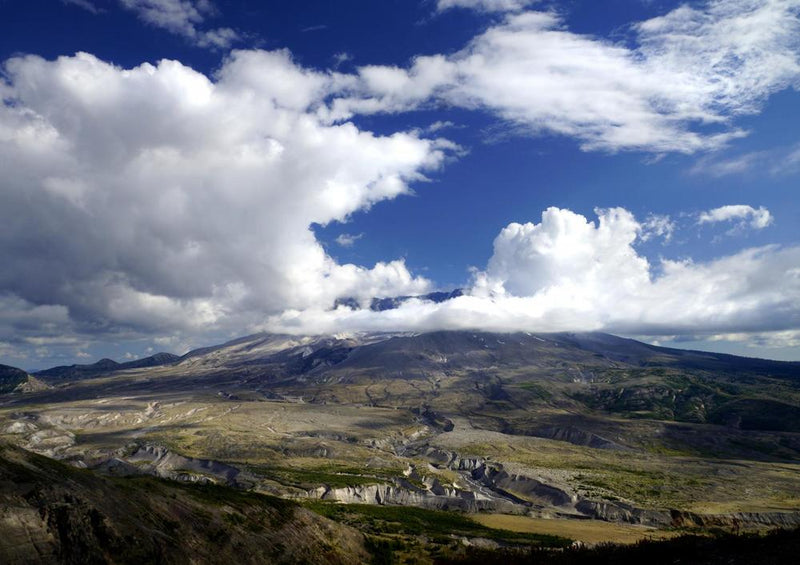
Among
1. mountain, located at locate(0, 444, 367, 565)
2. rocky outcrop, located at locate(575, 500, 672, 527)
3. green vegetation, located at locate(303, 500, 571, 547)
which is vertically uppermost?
mountain, located at locate(0, 444, 367, 565)

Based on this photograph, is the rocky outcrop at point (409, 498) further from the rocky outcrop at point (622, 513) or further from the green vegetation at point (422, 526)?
the green vegetation at point (422, 526)

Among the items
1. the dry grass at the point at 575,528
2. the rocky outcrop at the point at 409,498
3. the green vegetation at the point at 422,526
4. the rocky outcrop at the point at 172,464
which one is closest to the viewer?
the green vegetation at the point at 422,526

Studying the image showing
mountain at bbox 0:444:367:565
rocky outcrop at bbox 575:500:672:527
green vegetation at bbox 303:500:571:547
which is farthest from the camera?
rocky outcrop at bbox 575:500:672:527

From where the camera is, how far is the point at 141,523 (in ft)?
110

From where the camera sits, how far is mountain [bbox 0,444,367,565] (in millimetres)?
26766

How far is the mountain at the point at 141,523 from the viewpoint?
2677 centimetres

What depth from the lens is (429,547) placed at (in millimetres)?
61469

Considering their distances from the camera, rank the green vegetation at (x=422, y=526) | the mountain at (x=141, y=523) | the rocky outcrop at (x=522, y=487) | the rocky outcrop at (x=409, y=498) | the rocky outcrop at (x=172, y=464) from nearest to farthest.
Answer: the mountain at (x=141, y=523)
the green vegetation at (x=422, y=526)
the rocky outcrop at (x=409, y=498)
the rocky outcrop at (x=522, y=487)
the rocky outcrop at (x=172, y=464)

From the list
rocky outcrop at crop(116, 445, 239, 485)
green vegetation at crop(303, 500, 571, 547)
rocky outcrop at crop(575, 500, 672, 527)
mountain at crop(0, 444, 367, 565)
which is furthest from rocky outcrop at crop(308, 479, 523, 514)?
mountain at crop(0, 444, 367, 565)

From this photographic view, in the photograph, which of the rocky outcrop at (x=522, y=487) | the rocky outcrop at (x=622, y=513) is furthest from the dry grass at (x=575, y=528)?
the rocky outcrop at (x=522, y=487)

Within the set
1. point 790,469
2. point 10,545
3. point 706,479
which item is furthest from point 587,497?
point 10,545

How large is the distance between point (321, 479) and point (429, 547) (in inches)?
3160

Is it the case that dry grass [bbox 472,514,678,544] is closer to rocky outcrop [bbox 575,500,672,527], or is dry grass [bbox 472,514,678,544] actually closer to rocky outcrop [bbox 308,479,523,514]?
rocky outcrop [bbox 575,500,672,527]

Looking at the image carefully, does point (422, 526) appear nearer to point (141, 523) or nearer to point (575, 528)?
point (575, 528)
